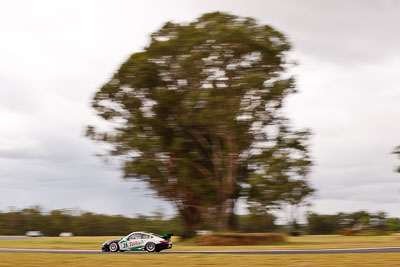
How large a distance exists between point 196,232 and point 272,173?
10.3 m

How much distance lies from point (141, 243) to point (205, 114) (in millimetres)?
15684

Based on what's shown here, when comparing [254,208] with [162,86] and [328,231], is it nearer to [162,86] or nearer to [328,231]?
[162,86]

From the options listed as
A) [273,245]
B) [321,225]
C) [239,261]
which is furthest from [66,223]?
[239,261]

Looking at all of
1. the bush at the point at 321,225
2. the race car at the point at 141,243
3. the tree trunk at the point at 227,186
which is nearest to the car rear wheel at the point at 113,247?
the race car at the point at 141,243

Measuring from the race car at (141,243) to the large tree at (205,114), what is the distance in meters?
15.2

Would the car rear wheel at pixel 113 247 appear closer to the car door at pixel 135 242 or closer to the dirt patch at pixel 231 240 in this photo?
the car door at pixel 135 242

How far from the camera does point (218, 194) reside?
4525 cm

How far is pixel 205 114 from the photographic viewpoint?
42.0 m

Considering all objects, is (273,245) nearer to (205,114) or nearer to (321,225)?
(205,114)

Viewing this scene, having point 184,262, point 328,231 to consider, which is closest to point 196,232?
point 184,262

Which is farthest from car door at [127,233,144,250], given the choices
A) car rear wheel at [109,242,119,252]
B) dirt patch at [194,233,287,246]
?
dirt patch at [194,233,287,246]

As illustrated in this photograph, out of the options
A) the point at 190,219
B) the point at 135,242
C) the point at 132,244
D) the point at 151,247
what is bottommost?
the point at 151,247

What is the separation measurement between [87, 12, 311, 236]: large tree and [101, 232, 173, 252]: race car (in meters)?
15.2

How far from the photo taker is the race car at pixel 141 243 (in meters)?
29.0
